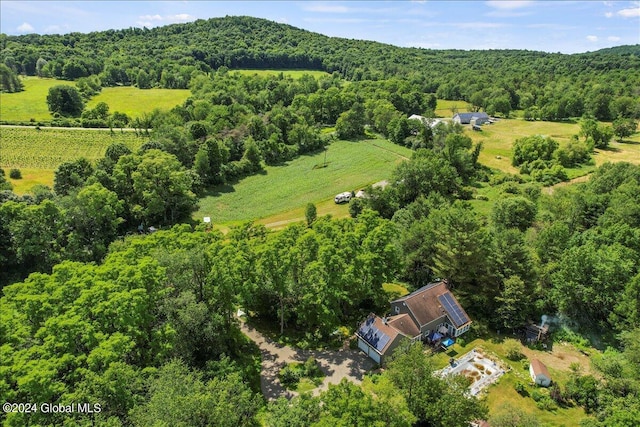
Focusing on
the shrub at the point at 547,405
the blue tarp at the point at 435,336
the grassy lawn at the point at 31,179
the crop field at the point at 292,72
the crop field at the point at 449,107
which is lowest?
the shrub at the point at 547,405

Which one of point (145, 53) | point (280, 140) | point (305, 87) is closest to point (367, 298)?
point (280, 140)

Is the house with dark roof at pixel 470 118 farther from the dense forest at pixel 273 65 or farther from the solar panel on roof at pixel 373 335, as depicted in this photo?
the solar panel on roof at pixel 373 335

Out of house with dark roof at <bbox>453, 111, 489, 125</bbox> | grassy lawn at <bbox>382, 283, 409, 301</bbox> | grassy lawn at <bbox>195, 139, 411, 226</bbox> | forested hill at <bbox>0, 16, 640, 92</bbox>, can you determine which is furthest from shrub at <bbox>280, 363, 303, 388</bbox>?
forested hill at <bbox>0, 16, 640, 92</bbox>

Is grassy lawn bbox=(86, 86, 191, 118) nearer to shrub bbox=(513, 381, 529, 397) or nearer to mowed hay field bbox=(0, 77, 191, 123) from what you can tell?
mowed hay field bbox=(0, 77, 191, 123)

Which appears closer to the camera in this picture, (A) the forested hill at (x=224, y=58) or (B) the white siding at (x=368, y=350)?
(B) the white siding at (x=368, y=350)

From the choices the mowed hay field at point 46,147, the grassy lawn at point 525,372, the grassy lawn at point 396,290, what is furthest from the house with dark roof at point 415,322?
the mowed hay field at point 46,147
